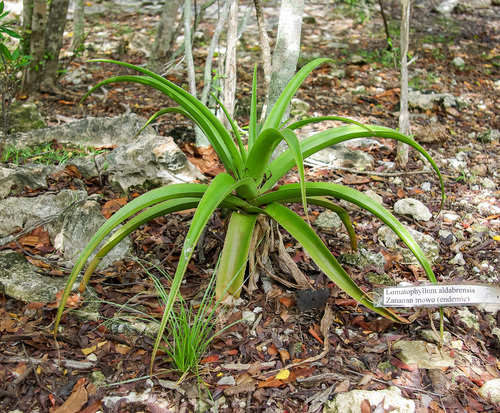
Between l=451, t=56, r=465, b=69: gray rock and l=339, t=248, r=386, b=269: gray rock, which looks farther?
l=451, t=56, r=465, b=69: gray rock

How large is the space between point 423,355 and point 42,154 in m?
2.88

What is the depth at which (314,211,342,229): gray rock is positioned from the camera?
111 inches

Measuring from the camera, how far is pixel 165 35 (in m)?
5.17

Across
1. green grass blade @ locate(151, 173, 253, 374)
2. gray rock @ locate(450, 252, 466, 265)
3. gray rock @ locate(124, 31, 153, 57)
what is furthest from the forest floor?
gray rock @ locate(124, 31, 153, 57)

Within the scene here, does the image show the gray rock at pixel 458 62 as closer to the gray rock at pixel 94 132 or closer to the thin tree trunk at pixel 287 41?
the thin tree trunk at pixel 287 41

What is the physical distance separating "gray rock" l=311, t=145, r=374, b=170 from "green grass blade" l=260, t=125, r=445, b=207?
1521 millimetres

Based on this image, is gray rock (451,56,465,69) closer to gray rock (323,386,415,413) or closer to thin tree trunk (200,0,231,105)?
thin tree trunk (200,0,231,105)

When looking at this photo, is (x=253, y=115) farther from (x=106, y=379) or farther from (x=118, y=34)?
(x=118, y=34)

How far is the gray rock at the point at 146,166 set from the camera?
295cm

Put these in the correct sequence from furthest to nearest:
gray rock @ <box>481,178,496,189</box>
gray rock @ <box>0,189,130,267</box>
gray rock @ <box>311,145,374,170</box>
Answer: gray rock @ <box>311,145,374,170</box> < gray rock @ <box>481,178,496,189</box> < gray rock @ <box>0,189,130,267</box>

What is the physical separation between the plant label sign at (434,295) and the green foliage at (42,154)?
2.37 metres

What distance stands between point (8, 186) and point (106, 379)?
1.61 metres

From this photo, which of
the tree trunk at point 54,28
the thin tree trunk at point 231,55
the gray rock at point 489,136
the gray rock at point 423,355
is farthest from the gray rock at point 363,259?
the tree trunk at point 54,28

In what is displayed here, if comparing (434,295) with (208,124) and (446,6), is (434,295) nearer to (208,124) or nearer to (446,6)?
(208,124)
